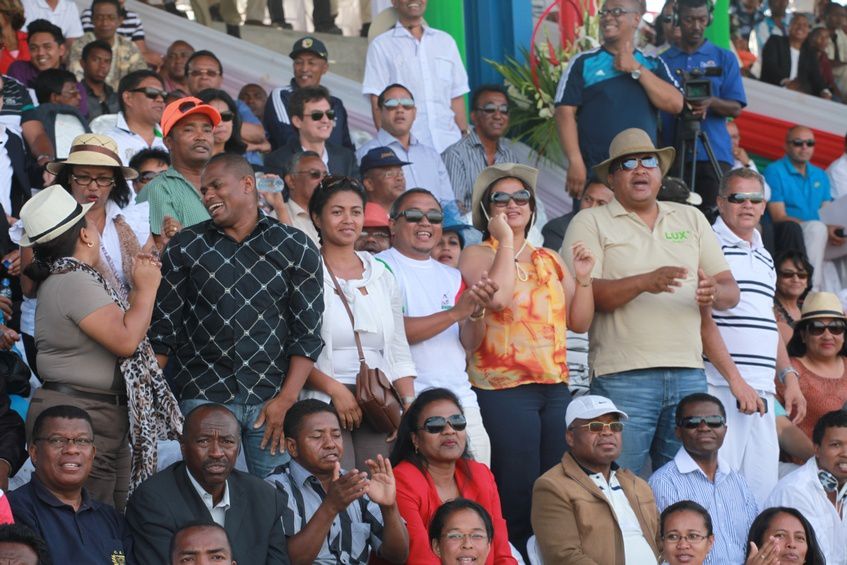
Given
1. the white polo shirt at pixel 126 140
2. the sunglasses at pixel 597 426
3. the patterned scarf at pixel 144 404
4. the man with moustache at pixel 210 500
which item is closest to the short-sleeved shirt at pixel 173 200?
the white polo shirt at pixel 126 140

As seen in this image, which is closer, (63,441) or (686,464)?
(63,441)

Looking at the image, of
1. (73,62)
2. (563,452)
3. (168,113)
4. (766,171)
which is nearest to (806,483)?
(563,452)

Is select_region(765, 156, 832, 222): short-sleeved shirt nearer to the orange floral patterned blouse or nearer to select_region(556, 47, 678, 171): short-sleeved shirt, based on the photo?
select_region(556, 47, 678, 171): short-sleeved shirt

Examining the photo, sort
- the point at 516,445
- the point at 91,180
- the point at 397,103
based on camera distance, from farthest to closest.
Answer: the point at 397,103 → the point at 516,445 → the point at 91,180

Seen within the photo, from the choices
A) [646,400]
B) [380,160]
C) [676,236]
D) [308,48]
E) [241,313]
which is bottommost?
[646,400]

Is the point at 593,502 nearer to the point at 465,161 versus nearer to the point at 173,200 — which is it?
the point at 173,200

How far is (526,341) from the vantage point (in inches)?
282

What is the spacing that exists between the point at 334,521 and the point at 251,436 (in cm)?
51

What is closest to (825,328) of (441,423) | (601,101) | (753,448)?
(753,448)

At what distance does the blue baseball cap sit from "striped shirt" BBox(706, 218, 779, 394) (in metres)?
2.12

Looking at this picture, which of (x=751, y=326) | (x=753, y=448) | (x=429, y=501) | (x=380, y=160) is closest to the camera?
(x=429, y=501)

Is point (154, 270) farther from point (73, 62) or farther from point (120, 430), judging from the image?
point (73, 62)

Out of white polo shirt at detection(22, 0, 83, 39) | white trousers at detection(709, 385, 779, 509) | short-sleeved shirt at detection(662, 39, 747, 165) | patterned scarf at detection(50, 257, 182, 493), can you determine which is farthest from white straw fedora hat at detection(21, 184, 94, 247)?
white polo shirt at detection(22, 0, 83, 39)

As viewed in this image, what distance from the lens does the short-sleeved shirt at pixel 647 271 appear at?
7434 millimetres
